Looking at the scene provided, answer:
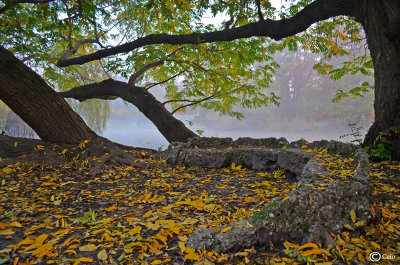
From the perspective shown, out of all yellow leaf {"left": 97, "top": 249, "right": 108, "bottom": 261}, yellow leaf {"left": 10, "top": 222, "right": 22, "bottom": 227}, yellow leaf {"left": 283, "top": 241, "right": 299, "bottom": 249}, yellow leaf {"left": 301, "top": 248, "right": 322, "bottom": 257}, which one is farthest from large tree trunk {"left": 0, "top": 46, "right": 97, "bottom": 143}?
yellow leaf {"left": 301, "top": 248, "right": 322, "bottom": 257}

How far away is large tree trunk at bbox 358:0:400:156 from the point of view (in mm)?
3371

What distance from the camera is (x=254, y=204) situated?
2387 mm

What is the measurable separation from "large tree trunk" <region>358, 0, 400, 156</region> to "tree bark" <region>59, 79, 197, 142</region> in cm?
355

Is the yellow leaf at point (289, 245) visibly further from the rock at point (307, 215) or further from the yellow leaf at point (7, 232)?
the yellow leaf at point (7, 232)

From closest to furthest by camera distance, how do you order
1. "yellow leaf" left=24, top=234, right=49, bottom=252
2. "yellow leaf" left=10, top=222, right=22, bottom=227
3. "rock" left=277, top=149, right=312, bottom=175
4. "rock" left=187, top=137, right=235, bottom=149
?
"yellow leaf" left=24, top=234, right=49, bottom=252
"yellow leaf" left=10, top=222, right=22, bottom=227
"rock" left=277, top=149, right=312, bottom=175
"rock" left=187, top=137, right=235, bottom=149

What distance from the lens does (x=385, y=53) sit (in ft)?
11.5

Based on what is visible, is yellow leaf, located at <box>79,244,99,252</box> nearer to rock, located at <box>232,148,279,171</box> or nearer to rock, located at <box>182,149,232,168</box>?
rock, located at <box>182,149,232,168</box>

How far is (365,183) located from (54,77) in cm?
817

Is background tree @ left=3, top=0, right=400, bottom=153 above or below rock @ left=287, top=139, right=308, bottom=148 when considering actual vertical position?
above

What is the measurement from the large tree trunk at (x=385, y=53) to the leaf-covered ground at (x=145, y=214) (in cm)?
75

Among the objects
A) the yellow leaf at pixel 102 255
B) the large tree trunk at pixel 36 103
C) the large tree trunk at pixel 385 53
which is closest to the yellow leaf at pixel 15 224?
the yellow leaf at pixel 102 255

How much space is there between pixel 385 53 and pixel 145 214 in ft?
12.9

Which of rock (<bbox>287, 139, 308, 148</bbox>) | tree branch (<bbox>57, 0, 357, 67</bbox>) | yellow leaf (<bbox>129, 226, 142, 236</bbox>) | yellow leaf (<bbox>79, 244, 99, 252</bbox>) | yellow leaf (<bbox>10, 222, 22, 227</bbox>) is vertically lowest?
yellow leaf (<bbox>79, 244, 99, 252</bbox>)

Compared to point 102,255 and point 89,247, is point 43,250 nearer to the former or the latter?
point 89,247
